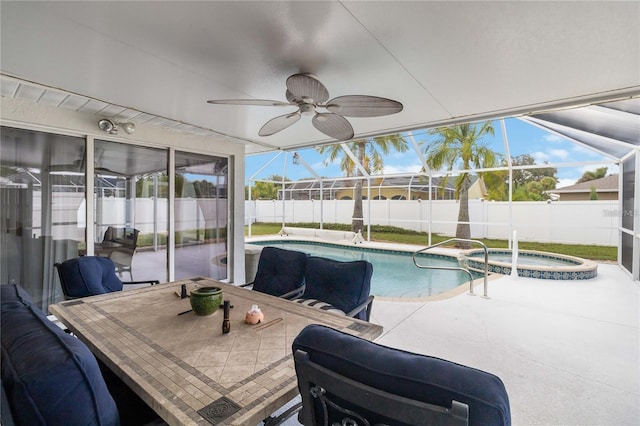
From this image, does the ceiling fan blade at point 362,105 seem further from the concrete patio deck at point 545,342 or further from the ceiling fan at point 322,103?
the concrete patio deck at point 545,342

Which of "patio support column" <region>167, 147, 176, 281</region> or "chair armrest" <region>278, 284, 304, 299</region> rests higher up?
"patio support column" <region>167, 147, 176, 281</region>

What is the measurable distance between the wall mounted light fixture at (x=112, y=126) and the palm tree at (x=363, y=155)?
7.37m

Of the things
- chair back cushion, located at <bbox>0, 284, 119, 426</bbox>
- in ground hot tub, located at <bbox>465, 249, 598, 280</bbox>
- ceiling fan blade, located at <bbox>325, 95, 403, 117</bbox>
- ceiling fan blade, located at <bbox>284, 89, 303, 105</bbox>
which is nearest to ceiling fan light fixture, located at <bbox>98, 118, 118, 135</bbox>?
ceiling fan blade, located at <bbox>284, 89, 303, 105</bbox>

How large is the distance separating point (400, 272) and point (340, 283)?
207 inches

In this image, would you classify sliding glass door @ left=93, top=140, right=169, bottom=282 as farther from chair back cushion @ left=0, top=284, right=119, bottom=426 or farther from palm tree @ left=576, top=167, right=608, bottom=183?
palm tree @ left=576, top=167, right=608, bottom=183

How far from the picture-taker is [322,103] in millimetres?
2375

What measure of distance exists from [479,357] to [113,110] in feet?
15.0

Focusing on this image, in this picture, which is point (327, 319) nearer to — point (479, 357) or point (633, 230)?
point (479, 357)

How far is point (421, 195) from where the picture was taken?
568 inches

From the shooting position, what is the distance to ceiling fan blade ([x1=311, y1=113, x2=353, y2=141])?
2.49 m

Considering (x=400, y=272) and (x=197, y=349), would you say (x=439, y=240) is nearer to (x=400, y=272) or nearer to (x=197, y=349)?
(x=400, y=272)

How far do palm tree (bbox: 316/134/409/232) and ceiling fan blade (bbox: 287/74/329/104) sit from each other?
8.30 m

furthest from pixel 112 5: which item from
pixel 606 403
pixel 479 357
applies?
pixel 606 403

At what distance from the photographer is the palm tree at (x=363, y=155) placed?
10.9 m
